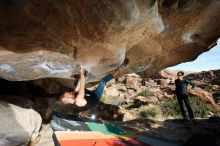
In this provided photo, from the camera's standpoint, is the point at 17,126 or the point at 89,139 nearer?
the point at 17,126

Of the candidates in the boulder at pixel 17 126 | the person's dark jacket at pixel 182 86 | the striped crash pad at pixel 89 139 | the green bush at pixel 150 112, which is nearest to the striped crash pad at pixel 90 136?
the striped crash pad at pixel 89 139

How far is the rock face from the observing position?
6.58 meters

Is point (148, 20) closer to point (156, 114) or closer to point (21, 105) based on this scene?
point (21, 105)

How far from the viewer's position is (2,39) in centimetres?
700

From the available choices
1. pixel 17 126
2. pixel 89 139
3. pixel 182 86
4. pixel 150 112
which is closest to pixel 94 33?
pixel 89 139

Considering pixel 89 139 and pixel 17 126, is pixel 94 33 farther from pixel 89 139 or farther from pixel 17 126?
pixel 17 126

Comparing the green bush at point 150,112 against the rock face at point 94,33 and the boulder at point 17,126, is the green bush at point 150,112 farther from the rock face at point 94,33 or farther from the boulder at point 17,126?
the boulder at point 17,126

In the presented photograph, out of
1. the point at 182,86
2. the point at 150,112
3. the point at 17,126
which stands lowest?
the point at 17,126

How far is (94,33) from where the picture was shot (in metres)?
7.58

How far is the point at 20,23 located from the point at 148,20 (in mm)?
3435

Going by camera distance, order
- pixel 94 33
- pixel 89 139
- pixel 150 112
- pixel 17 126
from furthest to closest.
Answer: pixel 150 112 < pixel 89 139 < pixel 17 126 < pixel 94 33

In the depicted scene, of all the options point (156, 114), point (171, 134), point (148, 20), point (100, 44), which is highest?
point (148, 20)

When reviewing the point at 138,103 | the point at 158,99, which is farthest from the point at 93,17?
the point at 158,99

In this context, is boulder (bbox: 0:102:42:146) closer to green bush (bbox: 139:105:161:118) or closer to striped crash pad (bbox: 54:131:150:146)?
striped crash pad (bbox: 54:131:150:146)
